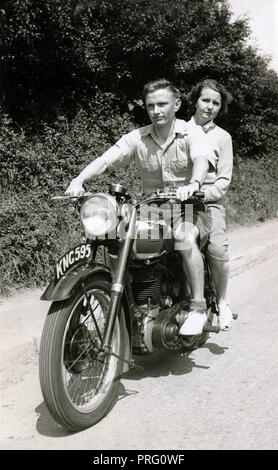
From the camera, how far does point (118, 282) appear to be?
10.2 feet

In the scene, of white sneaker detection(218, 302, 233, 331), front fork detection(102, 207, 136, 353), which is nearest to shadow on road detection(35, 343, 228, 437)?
A: white sneaker detection(218, 302, 233, 331)

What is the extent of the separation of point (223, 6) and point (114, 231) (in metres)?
15.5

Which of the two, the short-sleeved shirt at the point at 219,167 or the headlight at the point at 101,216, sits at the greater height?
the short-sleeved shirt at the point at 219,167

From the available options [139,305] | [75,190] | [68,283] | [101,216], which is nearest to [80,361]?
[68,283]

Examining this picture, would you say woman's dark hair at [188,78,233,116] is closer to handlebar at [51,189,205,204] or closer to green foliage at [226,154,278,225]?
handlebar at [51,189,205,204]

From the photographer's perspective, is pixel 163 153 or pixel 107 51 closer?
pixel 163 153

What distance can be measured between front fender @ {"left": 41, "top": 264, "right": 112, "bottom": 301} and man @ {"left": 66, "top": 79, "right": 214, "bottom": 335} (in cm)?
58

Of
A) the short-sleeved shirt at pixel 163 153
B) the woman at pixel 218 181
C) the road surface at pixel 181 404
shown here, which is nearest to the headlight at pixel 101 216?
the short-sleeved shirt at pixel 163 153

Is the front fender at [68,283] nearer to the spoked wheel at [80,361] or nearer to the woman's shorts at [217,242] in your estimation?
the spoked wheel at [80,361]

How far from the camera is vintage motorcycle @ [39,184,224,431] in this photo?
115 inches

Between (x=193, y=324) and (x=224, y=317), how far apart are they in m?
0.69

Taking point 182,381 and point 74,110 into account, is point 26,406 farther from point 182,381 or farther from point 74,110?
point 74,110

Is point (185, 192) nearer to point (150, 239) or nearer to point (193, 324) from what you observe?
point (150, 239)

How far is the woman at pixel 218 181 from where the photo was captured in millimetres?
4211
